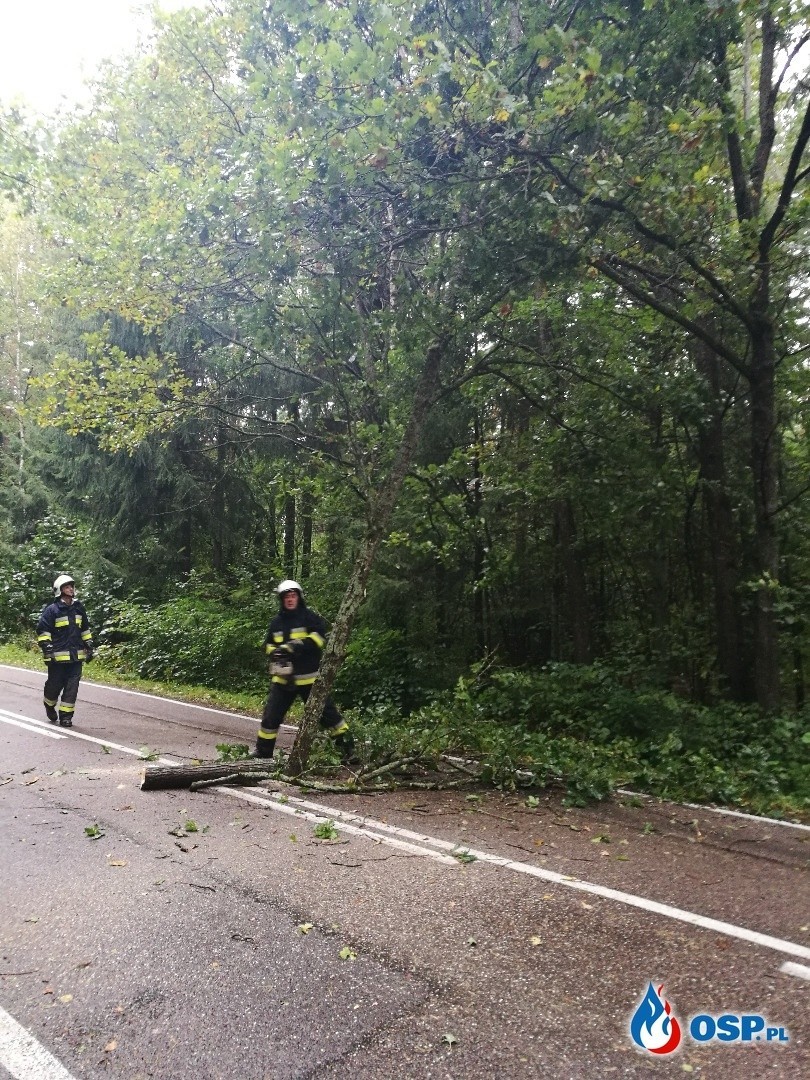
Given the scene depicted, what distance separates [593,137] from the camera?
7609 mm

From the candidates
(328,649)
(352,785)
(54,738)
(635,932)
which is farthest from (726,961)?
(54,738)

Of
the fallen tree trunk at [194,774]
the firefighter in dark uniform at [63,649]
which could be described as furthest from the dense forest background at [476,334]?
the firefighter in dark uniform at [63,649]

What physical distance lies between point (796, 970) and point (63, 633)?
9.79m

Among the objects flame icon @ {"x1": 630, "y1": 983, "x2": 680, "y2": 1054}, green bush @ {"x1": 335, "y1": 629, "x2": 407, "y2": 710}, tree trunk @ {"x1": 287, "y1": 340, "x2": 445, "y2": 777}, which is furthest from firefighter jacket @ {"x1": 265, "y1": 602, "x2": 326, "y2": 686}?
green bush @ {"x1": 335, "y1": 629, "x2": 407, "y2": 710}

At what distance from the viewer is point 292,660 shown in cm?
776

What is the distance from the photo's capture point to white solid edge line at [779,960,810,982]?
135 inches

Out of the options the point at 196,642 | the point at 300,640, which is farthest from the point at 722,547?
the point at 196,642

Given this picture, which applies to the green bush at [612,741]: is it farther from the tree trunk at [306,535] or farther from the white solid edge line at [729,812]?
the tree trunk at [306,535]

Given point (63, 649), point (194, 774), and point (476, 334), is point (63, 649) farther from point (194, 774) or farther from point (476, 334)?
point (476, 334)

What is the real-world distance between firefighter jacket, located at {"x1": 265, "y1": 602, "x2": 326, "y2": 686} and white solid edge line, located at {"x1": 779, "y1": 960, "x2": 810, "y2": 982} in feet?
16.9

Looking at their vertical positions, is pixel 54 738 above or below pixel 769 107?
below

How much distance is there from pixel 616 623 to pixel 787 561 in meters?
3.98

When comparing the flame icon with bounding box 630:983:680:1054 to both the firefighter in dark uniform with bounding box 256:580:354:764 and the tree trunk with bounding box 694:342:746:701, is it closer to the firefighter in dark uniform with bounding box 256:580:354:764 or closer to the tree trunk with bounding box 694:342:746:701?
the firefighter in dark uniform with bounding box 256:580:354:764

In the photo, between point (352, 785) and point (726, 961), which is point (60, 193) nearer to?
point (352, 785)
